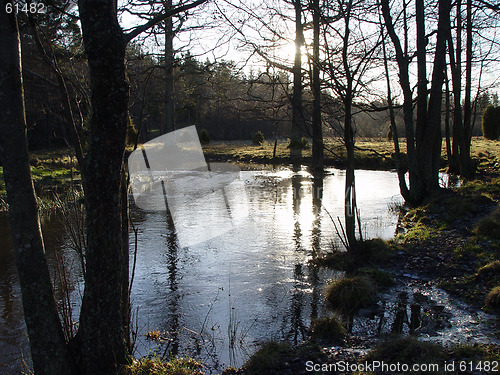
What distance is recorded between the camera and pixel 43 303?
3.26 metres

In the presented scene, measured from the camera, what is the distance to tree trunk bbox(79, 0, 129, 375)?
10.2ft

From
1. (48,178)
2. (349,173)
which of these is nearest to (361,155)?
(48,178)

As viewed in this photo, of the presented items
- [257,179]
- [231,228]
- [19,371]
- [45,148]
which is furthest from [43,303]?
[45,148]

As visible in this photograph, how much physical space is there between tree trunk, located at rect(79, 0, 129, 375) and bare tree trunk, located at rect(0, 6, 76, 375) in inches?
10.2

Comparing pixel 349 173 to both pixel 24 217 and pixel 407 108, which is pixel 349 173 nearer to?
pixel 407 108

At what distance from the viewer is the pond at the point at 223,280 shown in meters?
4.86

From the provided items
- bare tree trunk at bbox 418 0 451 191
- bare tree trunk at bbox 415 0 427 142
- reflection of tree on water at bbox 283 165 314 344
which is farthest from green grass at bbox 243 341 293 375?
bare tree trunk at bbox 415 0 427 142

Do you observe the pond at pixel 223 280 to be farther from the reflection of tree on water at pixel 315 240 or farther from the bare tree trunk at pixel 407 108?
the bare tree trunk at pixel 407 108

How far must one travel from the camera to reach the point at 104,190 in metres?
3.28

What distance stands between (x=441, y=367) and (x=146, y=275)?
191 inches

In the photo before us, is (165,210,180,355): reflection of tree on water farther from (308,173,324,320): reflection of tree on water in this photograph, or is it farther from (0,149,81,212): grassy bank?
(0,149,81,212): grassy bank

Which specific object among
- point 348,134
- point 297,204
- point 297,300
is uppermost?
point 348,134

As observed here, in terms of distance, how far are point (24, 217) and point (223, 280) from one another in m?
4.06

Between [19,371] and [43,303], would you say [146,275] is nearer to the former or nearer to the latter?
[19,371]
